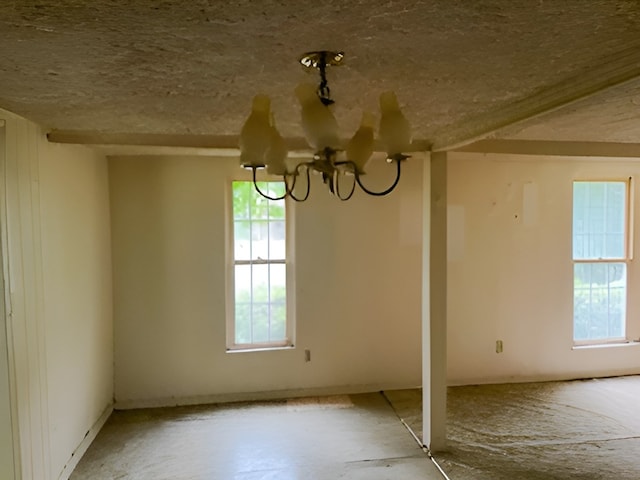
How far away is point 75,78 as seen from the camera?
61.5 inches

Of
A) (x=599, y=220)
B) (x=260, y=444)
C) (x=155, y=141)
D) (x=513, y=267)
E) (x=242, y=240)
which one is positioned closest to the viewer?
(x=155, y=141)

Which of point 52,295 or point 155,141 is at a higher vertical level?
point 155,141

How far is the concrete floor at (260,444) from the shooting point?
289 centimetres

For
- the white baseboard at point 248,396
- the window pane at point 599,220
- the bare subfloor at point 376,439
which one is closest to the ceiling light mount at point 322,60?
the bare subfloor at point 376,439

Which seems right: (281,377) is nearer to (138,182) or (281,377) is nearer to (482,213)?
(138,182)

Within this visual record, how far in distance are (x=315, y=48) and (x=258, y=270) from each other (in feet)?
9.85

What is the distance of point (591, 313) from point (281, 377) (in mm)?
3236

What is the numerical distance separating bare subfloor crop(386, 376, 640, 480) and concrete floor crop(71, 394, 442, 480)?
1.00ft

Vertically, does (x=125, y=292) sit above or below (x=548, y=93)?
below

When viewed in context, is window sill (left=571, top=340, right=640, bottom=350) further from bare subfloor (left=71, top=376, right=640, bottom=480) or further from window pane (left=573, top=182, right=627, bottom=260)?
window pane (left=573, top=182, right=627, bottom=260)

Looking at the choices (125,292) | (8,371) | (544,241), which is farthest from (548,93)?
(125,292)

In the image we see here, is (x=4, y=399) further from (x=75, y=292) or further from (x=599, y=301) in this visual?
(x=599, y=301)

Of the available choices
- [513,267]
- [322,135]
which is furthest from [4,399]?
[513,267]

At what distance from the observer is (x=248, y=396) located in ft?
13.3
